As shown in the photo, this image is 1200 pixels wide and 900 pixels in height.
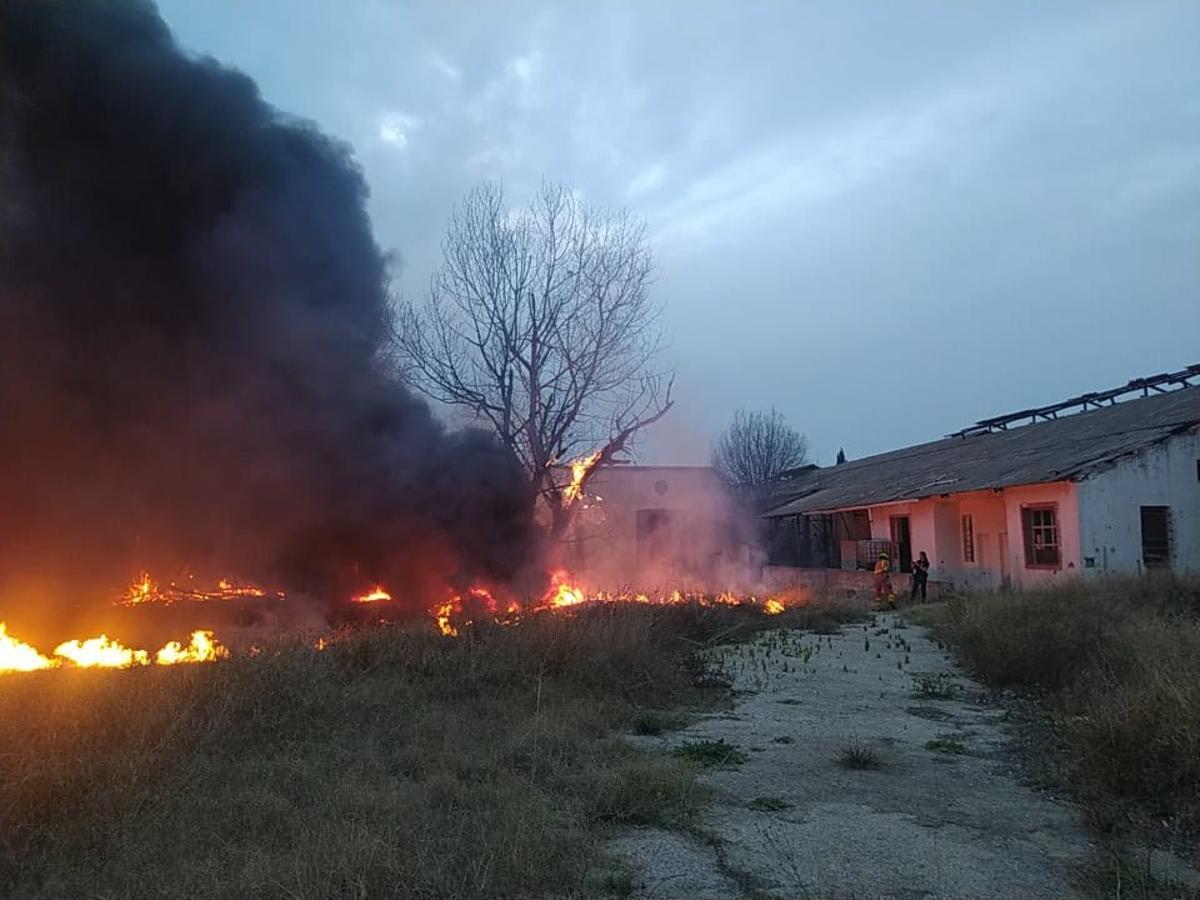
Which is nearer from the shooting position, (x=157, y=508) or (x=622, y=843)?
(x=622, y=843)

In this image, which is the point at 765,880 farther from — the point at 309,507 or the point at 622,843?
the point at 309,507

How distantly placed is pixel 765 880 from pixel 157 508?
11.9 m

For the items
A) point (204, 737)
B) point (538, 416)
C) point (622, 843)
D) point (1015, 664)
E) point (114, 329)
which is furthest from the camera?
point (538, 416)

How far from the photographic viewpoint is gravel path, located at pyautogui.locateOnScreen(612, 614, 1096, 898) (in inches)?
193

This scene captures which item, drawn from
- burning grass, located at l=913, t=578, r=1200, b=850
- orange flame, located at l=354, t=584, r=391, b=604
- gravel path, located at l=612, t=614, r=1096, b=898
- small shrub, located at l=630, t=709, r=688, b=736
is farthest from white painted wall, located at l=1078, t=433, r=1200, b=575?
orange flame, located at l=354, t=584, r=391, b=604

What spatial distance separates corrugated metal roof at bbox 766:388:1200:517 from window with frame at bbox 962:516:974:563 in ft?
4.28

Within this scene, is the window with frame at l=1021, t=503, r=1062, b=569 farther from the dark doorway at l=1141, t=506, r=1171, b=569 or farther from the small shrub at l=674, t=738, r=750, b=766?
the small shrub at l=674, t=738, r=750, b=766

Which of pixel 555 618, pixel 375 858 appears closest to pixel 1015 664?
pixel 555 618

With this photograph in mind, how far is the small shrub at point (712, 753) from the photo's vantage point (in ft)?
24.9

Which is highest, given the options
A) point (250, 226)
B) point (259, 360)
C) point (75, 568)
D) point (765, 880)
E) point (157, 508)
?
point (250, 226)

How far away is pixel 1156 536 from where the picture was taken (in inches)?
835

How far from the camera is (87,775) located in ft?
18.4

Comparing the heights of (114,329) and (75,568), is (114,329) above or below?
above

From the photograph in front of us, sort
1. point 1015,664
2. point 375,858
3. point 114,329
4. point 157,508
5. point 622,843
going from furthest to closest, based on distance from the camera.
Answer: point 157,508, point 114,329, point 1015,664, point 622,843, point 375,858
